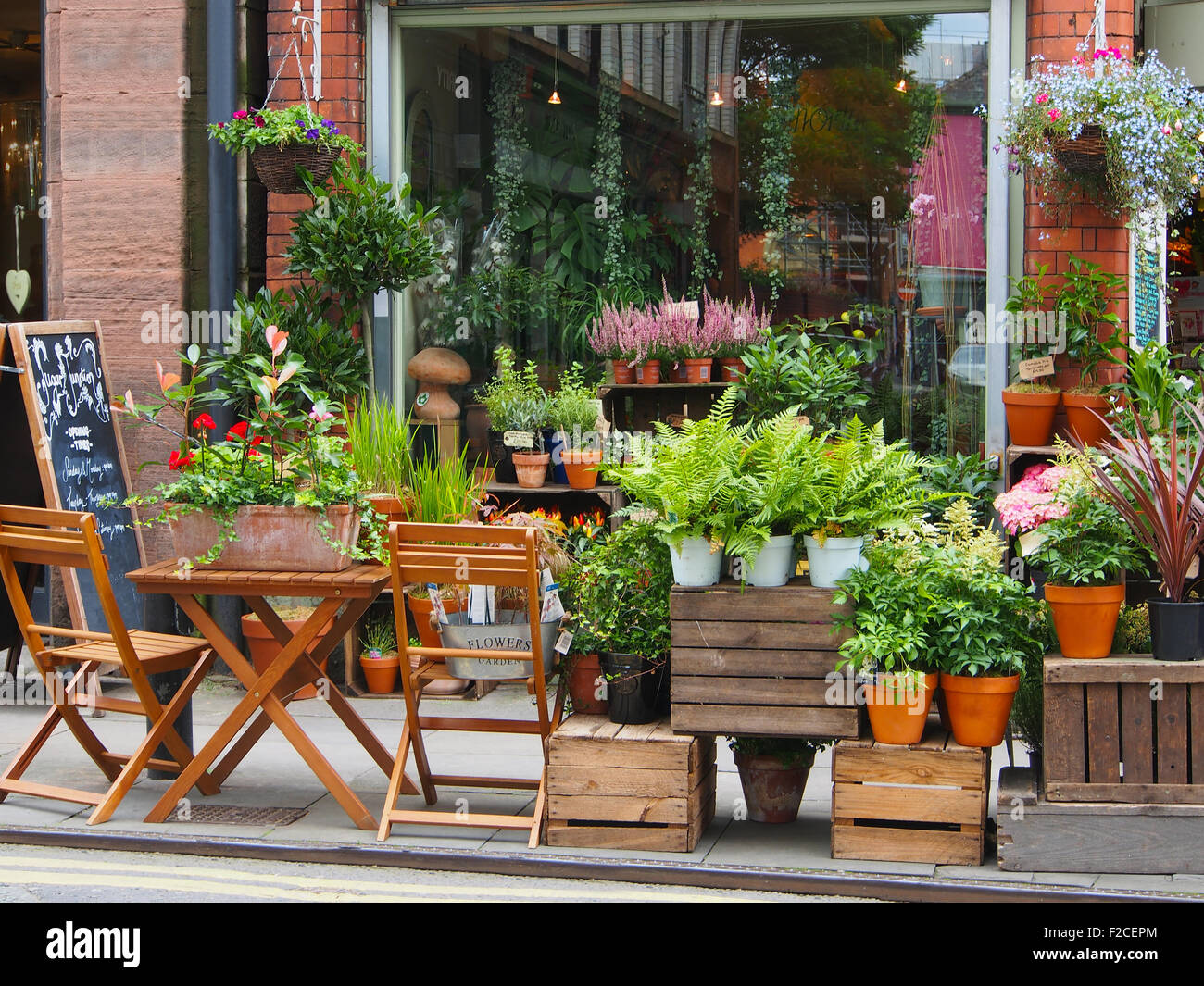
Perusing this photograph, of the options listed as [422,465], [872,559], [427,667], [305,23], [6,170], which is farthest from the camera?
[6,170]

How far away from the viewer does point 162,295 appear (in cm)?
753

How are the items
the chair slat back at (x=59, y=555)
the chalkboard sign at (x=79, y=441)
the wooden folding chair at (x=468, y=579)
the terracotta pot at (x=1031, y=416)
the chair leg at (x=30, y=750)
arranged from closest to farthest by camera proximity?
the wooden folding chair at (x=468, y=579), the chair slat back at (x=59, y=555), the chair leg at (x=30, y=750), the terracotta pot at (x=1031, y=416), the chalkboard sign at (x=79, y=441)

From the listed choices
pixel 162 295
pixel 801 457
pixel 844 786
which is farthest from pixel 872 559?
pixel 162 295

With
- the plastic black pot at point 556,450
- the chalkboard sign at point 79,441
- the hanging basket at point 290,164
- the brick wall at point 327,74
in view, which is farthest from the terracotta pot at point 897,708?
the brick wall at point 327,74

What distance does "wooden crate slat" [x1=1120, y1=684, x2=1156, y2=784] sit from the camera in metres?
4.38

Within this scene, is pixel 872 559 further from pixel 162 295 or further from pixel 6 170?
pixel 6 170

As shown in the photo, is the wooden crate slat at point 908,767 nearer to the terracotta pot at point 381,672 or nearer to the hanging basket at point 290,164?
the terracotta pot at point 381,672

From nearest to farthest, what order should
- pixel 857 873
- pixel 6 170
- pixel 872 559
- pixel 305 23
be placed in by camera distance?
pixel 857 873
pixel 872 559
pixel 305 23
pixel 6 170

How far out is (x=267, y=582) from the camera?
16.1 ft

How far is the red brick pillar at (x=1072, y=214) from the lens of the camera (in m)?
6.72

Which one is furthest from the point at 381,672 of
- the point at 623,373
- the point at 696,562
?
the point at 696,562

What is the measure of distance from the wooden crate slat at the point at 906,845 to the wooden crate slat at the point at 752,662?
522 millimetres

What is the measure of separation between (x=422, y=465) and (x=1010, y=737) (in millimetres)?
3249

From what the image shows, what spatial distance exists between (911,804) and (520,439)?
339 cm
